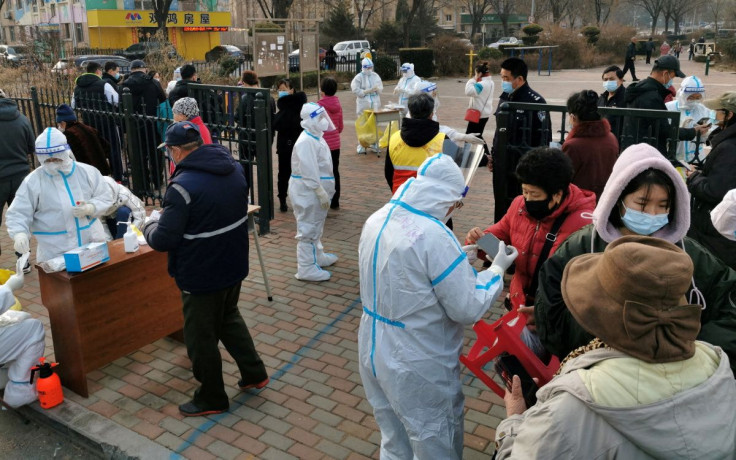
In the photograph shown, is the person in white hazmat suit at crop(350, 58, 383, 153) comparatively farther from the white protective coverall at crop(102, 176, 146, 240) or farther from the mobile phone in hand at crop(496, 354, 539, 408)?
the mobile phone in hand at crop(496, 354, 539, 408)

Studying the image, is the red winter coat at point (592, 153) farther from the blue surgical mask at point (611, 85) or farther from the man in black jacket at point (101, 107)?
the man in black jacket at point (101, 107)

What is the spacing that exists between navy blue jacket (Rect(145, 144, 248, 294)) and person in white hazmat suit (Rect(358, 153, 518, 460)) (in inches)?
49.7

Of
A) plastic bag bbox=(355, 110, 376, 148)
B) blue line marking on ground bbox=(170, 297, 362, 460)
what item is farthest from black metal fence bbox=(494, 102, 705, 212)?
plastic bag bbox=(355, 110, 376, 148)

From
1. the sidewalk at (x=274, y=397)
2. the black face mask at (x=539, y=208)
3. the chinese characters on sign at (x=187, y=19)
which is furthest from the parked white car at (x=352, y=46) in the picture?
the black face mask at (x=539, y=208)

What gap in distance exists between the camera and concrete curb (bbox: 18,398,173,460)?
13.2ft

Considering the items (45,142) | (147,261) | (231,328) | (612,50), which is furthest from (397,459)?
(612,50)

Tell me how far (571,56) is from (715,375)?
3876 cm

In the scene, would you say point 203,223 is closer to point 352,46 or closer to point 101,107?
point 101,107

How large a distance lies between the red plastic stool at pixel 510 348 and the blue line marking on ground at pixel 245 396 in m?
2.01

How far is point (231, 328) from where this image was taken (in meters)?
4.46

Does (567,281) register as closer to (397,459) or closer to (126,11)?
(397,459)

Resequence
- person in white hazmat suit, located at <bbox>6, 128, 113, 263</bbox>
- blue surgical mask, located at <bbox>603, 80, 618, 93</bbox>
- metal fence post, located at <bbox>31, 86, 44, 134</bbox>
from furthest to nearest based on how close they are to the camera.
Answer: metal fence post, located at <bbox>31, 86, 44, 134</bbox> < blue surgical mask, located at <bbox>603, 80, 618, 93</bbox> < person in white hazmat suit, located at <bbox>6, 128, 113, 263</bbox>

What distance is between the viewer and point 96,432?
4.21 meters

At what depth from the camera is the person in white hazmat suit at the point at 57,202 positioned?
5020 millimetres
